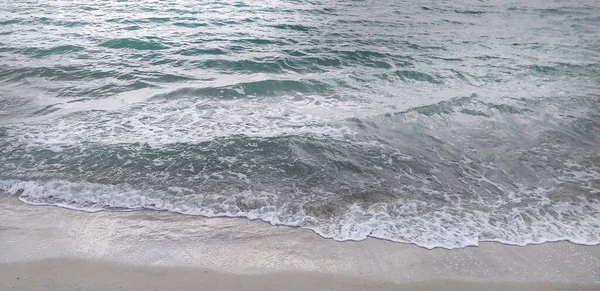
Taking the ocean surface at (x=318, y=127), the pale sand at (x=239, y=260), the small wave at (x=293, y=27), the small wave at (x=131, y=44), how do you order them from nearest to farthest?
the pale sand at (x=239, y=260)
the ocean surface at (x=318, y=127)
the small wave at (x=131, y=44)
the small wave at (x=293, y=27)

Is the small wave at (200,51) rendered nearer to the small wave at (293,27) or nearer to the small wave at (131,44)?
the small wave at (131,44)

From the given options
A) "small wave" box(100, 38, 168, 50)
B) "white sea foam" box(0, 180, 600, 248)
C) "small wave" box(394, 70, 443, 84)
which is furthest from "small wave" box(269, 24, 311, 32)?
"white sea foam" box(0, 180, 600, 248)

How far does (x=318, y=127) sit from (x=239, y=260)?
3.36m

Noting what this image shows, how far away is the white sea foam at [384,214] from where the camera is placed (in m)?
4.29

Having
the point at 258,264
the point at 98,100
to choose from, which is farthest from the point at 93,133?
the point at 258,264

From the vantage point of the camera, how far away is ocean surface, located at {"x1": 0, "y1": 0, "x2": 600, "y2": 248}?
15.7ft

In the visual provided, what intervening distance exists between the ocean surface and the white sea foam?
0.02 m

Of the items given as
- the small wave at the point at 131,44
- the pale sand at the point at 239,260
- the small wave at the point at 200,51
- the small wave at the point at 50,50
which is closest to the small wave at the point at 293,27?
the small wave at the point at 200,51

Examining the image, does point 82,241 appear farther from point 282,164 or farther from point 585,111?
point 585,111

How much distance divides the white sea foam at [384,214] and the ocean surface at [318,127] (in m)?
0.02

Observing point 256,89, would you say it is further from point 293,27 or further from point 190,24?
point 190,24

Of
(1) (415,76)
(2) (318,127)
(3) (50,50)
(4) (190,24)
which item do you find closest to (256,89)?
(2) (318,127)

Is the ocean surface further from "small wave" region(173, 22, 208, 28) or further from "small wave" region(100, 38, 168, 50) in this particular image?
"small wave" region(173, 22, 208, 28)

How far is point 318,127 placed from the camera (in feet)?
22.3
